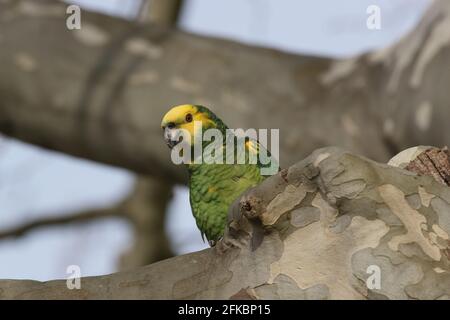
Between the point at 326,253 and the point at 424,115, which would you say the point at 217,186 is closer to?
the point at 326,253

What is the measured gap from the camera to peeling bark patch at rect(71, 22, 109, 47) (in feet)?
11.6

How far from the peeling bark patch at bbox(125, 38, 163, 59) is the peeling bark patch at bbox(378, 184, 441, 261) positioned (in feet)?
6.37

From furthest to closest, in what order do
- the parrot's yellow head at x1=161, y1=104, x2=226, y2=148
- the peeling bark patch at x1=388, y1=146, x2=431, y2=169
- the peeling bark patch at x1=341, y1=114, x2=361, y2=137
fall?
1. the peeling bark patch at x1=341, y1=114, x2=361, y2=137
2. the parrot's yellow head at x1=161, y1=104, x2=226, y2=148
3. the peeling bark patch at x1=388, y1=146, x2=431, y2=169

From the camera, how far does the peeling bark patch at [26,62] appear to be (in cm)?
345

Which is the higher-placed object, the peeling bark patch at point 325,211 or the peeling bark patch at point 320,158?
the peeling bark patch at point 320,158

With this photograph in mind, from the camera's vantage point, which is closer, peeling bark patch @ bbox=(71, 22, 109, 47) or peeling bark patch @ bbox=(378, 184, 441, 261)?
peeling bark patch @ bbox=(378, 184, 441, 261)

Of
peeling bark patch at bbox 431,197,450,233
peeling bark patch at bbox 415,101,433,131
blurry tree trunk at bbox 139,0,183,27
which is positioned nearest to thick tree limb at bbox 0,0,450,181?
peeling bark patch at bbox 415,101,433,131

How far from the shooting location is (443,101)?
2947 millimetres

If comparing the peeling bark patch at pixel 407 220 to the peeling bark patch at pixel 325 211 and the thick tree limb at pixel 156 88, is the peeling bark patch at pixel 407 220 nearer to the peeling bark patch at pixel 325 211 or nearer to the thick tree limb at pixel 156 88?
the peeling bark patch at pixel 325 211

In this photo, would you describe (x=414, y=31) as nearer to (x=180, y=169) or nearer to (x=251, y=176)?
(x=180, y=169)

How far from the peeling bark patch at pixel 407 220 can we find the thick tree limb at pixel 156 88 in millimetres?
1499

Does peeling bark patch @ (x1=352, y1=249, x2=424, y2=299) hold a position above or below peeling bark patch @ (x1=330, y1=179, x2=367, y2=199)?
below

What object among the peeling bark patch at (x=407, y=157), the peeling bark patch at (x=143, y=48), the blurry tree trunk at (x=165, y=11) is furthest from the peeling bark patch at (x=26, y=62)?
the peeling bark patch at (x=407, y=157)

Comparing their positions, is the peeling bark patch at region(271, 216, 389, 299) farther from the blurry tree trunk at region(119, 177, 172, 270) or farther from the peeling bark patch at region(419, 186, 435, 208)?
the blurry tree trunk at region(119, 177, 172, 270)
